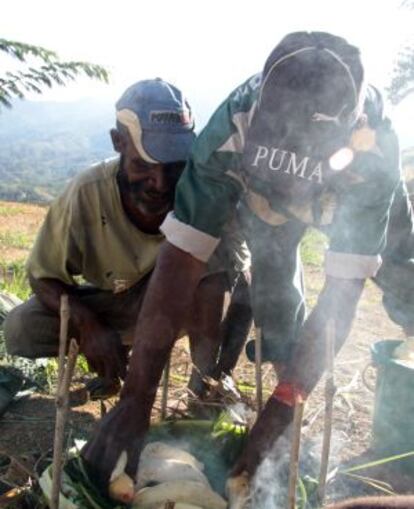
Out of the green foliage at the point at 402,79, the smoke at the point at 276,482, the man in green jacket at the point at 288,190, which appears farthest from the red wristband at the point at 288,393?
the green foliage at the point at 402,79

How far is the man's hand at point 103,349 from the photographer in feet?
8.52

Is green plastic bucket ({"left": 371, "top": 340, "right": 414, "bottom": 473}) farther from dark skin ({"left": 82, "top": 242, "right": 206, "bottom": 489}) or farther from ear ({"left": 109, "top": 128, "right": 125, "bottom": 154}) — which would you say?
ear ({"left": 109, "top": 128, "right": 125, "bottom": 154})

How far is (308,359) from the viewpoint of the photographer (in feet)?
6.52

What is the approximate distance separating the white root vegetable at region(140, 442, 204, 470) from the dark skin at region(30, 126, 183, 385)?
605mm

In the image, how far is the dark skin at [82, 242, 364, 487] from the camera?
69.4 inches

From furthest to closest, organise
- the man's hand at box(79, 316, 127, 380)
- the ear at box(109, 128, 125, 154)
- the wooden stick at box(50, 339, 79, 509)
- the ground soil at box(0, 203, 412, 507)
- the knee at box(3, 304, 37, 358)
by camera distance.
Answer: the knee at box(3, 304, 37, 358), the ear at box(109, 128, 125, 154), the man's hand at box(79, 316, 127, 380), the ground soil at box(0, 203, 412, 507), the wooden stick at box(50, 339, 79, 509)

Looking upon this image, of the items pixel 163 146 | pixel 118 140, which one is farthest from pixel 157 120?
pixel 118 140

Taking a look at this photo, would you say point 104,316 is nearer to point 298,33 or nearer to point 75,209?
point 75,209

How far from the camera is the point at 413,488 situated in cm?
270

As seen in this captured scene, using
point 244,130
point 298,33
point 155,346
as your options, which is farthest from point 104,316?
point 298,33

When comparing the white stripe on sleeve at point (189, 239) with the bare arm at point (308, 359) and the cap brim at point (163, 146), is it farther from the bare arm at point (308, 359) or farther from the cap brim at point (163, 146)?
the cap brim at point (163, 146)

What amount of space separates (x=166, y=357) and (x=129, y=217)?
111cm

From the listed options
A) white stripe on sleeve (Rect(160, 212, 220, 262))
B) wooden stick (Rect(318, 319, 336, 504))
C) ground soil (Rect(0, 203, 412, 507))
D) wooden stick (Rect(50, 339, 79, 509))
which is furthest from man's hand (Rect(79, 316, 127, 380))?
wooden stick (Rect(318, 319, 336, 504))

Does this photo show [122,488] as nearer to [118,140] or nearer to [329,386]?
[329,386]
